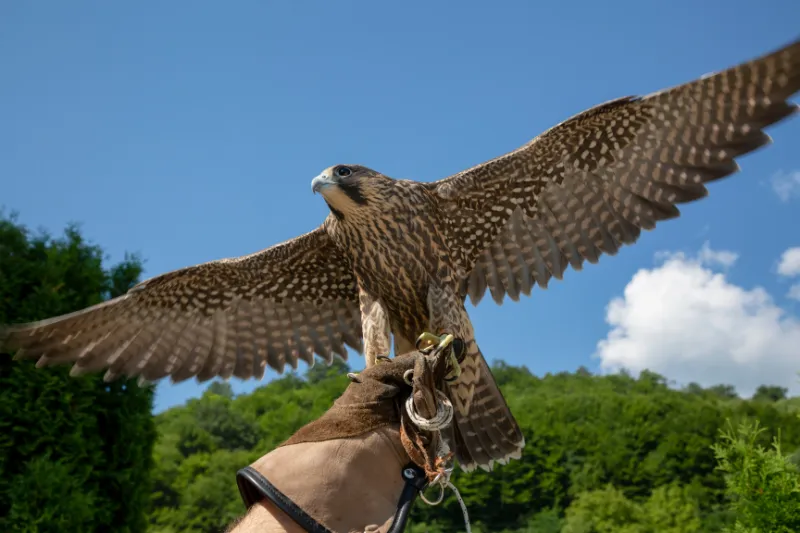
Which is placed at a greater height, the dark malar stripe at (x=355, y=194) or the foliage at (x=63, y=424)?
the dark malar stripe at (x=355, y=194)

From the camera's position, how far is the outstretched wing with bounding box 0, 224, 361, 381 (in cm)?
382

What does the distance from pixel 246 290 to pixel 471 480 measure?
13967 mm

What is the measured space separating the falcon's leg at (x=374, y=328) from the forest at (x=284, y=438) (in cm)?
95

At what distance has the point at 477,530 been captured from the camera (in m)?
17.2

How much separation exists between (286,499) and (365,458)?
0.24 metres

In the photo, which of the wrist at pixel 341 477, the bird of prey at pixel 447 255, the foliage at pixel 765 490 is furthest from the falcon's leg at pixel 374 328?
the foliage at pixel 765 490

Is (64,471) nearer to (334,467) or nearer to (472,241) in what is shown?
(472,241)

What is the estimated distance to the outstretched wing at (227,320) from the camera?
12.5 feet

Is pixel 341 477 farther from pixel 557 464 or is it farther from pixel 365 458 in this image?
pixel 557 464

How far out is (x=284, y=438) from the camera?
1786cm

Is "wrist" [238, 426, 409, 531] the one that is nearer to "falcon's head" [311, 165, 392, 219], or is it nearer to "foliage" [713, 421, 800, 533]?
"falcon's head" [311, 165, 392, 219]

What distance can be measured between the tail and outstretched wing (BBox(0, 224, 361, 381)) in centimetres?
83

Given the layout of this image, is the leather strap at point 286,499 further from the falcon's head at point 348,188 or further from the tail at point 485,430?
the falcon's head at point 348,188

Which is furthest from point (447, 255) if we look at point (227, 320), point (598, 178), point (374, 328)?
point (227, 320)
